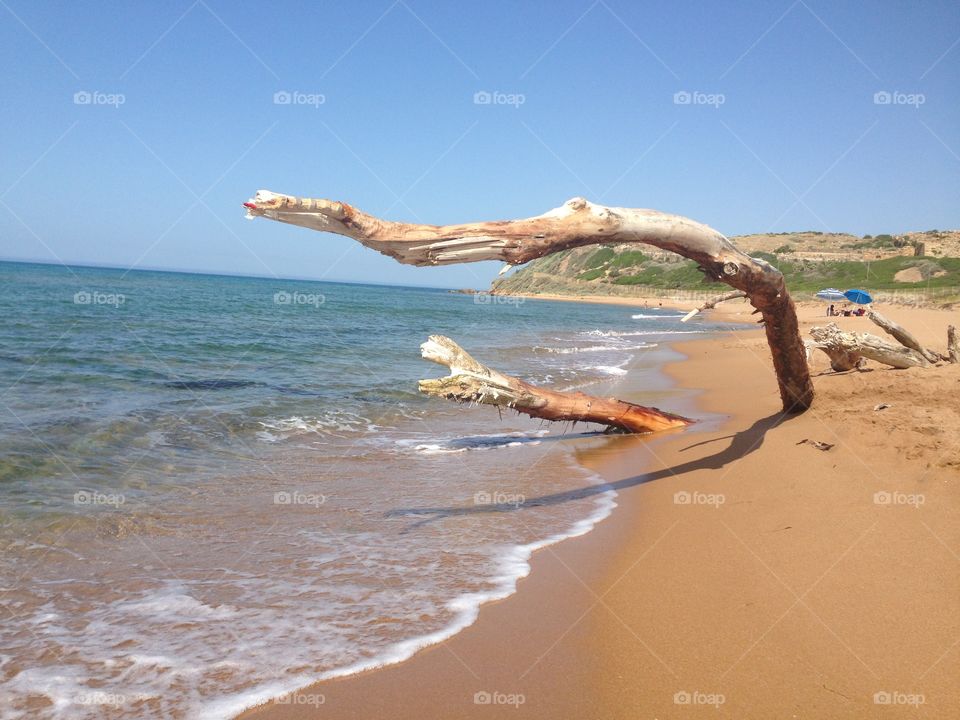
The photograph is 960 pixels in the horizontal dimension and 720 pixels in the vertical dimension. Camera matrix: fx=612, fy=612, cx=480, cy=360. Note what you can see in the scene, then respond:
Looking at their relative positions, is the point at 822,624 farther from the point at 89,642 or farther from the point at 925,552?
the point at 89,642

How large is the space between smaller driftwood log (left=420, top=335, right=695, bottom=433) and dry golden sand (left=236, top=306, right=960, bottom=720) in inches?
67.4

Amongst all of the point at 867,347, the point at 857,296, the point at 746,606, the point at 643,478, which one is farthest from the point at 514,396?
the point at 857,296

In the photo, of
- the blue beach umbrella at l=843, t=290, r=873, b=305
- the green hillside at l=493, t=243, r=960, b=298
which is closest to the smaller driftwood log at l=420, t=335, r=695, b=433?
the green hillside at l=493, t=243, r=960, b=298

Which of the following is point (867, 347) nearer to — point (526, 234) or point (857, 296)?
point (526, 234)

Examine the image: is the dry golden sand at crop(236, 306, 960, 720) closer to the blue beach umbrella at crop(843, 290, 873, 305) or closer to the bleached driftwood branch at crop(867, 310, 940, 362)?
the bleached driftwood branch at crop(867, 310, 940, 362)

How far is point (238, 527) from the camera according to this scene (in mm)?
4742

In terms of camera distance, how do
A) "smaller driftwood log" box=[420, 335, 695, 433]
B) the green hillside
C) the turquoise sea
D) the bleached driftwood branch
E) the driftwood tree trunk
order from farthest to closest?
1. the green hillside
2. the bleached driftwood branch
3. "smaller driftwood log" box=[420, 335, 695, 433]
4. the driftwood tree trunk
5. the turquoise sea

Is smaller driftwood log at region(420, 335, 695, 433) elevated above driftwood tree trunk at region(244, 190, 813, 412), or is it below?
below

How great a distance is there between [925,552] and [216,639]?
398 cm

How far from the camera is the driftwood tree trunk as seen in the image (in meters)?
4.31

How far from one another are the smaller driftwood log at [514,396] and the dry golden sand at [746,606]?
1.71 metres

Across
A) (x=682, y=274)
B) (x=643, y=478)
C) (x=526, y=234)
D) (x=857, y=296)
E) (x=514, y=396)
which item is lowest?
(x=643, y=478)

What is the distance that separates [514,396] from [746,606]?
387cm

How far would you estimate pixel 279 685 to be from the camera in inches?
108
